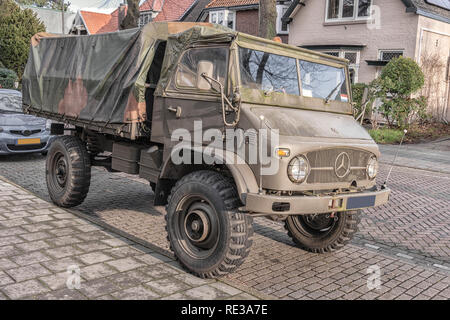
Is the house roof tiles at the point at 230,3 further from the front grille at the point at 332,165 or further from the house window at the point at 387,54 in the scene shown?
the front grille at the point at 332,165

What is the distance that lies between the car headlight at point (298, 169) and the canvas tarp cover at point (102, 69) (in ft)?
4.80

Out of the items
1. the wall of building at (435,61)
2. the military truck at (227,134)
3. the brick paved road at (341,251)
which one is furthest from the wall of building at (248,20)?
the military truck at (227,134)

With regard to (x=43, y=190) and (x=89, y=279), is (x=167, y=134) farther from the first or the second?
(x=43, y=190)

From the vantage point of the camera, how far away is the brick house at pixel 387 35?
2031 cm

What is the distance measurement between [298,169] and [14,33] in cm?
3408

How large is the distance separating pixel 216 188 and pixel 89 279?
1.44m

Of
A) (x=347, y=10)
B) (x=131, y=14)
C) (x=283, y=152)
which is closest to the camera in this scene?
(x=283, y=152)

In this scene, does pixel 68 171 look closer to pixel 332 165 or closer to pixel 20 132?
pixel 332 165

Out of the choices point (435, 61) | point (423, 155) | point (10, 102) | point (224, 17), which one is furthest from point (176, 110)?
point (224, 17)

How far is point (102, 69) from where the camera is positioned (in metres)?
6.34

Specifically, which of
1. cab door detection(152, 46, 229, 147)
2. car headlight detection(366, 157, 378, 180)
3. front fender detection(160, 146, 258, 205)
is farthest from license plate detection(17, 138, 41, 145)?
car headlight detection(366, 157, 378, 180)
